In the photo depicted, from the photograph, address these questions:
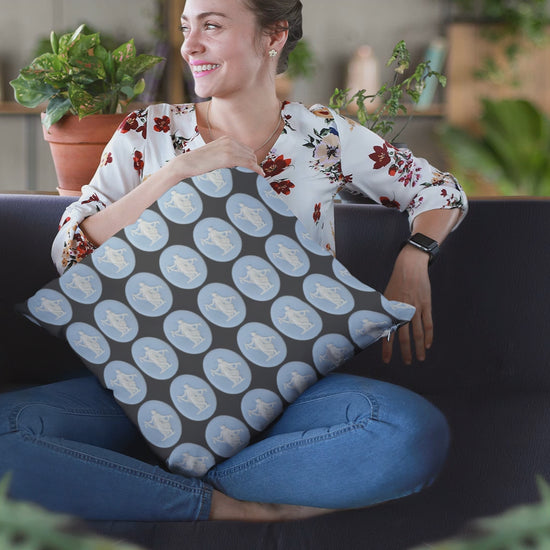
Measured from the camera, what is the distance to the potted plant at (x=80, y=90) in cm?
137

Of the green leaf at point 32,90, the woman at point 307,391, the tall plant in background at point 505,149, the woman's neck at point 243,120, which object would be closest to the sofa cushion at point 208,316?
the woman at point 307,391

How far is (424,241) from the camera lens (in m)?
1.15

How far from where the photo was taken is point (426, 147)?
3.94 meters

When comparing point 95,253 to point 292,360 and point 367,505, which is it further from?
point 367,505

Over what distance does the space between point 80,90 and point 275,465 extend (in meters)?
0.81

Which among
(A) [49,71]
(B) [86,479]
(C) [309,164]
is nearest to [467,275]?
(C) [309,164]

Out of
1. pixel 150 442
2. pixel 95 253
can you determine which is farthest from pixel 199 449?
pixel 95 253

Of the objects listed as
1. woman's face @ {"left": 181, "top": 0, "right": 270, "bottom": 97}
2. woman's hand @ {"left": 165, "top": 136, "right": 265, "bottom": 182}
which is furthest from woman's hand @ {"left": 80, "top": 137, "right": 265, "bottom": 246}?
woman's face @ {"left": 181, "top": 0, "right": 270, "bottom": 97}

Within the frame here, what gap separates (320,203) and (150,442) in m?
0.48

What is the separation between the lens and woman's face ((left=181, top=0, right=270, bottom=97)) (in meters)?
1.17

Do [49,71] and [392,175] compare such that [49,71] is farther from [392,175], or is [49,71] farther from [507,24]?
[507,24]

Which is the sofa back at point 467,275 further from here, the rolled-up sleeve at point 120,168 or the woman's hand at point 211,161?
the woman's hand at point 211,161

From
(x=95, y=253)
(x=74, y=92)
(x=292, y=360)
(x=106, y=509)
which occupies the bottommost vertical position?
(x=106, y=509)

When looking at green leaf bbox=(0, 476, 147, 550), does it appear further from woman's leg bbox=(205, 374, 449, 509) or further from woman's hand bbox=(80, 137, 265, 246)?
woman's hand bbox=(80, 137, 265, 246)
